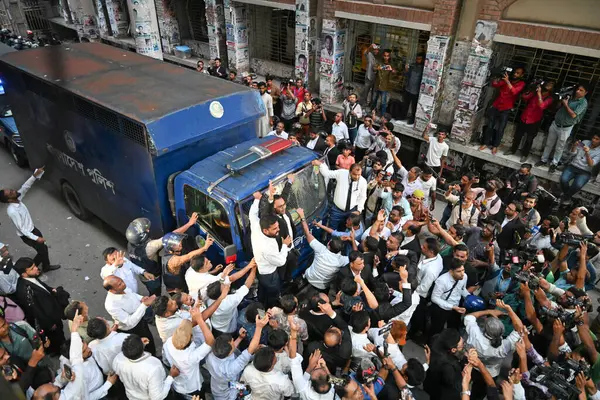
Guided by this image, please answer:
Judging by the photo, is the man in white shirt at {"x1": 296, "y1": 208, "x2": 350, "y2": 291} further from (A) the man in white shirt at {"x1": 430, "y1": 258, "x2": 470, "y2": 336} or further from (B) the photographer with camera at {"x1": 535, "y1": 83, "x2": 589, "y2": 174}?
(B) the photographer with camera at {"x1": 535, "y1": 83, "x2": 589, "y2": 174}

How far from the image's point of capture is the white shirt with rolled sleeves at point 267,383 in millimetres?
3396

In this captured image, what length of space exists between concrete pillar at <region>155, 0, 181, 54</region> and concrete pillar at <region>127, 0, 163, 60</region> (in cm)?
55

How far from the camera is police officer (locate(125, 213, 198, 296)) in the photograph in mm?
5027

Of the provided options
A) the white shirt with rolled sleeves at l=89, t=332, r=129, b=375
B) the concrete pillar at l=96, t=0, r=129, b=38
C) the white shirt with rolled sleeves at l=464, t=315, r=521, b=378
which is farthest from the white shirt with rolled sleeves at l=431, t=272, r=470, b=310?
the concrete pillar at l=96, t=0, r=129, b=38

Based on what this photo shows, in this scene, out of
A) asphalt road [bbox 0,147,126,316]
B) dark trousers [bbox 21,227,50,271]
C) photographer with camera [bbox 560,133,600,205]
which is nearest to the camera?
dark trousers [bbox 21,227,50,271]

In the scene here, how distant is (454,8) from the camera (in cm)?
777

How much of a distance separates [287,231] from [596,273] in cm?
387

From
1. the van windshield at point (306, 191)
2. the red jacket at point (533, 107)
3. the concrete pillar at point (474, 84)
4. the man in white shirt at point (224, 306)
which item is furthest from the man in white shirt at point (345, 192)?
the red jacket at point (533, 107)

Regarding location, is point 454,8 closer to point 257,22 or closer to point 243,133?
point 243,133

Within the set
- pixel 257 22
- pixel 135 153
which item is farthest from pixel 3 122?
pixel 257 22

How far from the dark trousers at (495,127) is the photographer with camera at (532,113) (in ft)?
0.90

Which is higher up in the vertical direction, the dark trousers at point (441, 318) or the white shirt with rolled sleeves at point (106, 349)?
the white shirt with rolled sleeves at point (106, 349)

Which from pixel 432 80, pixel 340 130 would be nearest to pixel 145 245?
pixel 340 130

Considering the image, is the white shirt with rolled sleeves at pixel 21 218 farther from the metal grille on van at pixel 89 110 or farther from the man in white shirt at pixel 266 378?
the man in white shirt at pixel 266 378
